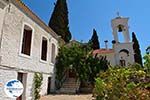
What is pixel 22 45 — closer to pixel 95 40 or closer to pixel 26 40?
pixel 26 40

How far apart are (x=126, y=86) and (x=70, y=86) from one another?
1287 centimetres

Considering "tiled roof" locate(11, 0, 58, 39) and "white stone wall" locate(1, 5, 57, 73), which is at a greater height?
"tiled roof" locate(11, 0, 58, 39)

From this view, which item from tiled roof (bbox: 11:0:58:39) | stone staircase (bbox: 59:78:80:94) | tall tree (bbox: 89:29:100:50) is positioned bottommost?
stone staircase (bbox: 59:78:80:94)

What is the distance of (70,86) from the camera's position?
1958cm

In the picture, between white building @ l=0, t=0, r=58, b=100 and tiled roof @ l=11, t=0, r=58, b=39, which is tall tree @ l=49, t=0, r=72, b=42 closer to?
white building @ l=0, t=0, r=58, b=100

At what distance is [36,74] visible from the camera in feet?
45.6

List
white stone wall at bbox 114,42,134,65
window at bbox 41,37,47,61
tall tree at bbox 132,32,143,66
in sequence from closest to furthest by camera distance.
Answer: window at bbox 41,37,47,61, white stone wall at bbox 114,42,134,65, tall tree at bbox 132,32,143,66

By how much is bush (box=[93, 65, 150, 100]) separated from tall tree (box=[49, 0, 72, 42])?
17.9 meters

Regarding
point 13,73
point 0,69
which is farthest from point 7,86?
point 13,73

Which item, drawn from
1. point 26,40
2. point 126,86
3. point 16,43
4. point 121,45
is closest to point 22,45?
point 26,40

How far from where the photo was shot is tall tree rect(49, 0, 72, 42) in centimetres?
2586

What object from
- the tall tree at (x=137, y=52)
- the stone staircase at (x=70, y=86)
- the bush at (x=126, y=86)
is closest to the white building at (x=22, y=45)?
the stone staircase at (x=70, y=86)

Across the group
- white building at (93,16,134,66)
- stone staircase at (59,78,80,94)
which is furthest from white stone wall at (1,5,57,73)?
white building at (93,16,134,66)

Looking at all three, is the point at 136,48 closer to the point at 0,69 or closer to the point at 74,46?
the point at 74,46
